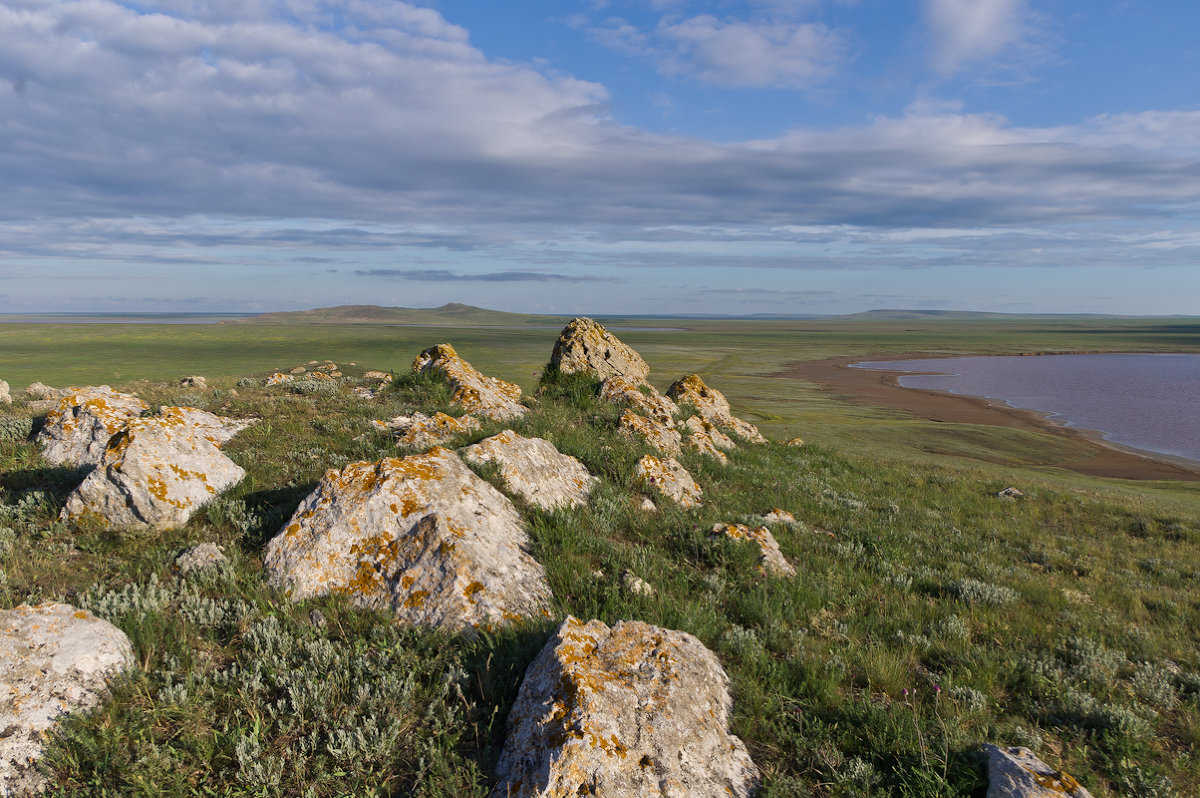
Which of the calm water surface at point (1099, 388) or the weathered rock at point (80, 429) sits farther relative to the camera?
the calm water surface at point (1099, 388)

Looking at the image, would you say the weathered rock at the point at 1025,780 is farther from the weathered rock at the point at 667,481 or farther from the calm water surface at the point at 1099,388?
the calm water surface at the point at 1099,388

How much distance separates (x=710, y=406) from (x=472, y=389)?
428 inches

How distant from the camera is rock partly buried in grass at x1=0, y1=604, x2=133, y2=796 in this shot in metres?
3.52

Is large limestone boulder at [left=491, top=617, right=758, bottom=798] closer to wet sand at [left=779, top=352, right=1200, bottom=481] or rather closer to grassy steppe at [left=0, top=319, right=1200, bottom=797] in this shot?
grassy steppe at [left=0, top=319, right=1200, bottom=797]

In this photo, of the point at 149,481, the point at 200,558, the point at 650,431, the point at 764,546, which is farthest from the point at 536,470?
the point at 650,431

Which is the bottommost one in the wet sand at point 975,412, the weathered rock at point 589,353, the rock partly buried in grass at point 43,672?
the wet sand at point 975,412

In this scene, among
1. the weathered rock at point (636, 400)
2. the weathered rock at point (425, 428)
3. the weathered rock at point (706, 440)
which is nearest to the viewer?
the weathered rock at point (425, 428)

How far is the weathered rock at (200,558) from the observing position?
225 inches

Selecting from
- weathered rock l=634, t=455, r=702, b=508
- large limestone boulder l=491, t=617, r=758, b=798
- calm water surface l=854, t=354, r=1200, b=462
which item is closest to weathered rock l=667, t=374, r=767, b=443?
weathered rock l=634, t=455, r=702, b=508

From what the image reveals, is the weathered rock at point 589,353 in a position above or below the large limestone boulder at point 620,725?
above

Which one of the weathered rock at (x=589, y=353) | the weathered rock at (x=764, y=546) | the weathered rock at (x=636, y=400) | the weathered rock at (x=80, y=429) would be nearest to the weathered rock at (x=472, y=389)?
the weathered rock at (x=636, y=400)

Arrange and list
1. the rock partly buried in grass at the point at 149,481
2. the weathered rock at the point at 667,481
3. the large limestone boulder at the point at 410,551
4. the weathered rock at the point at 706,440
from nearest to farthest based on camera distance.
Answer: the large limestone boulder at the point at 410,551
the rock partly buried in grass at the point at 149,481
the weathered rock at the point at 667,481
the weathered rock at the point at 706,440

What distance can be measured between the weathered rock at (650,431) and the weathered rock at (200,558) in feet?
29.6

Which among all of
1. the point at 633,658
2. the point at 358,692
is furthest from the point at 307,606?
the point at 633,658
